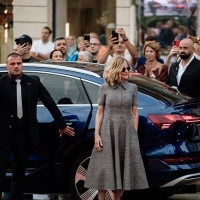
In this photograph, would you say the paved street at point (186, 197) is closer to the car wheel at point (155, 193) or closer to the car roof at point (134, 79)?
the car wheel at point (155, 193)

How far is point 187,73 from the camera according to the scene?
1239cm

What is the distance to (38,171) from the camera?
988 centimetres

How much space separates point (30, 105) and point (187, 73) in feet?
11.8

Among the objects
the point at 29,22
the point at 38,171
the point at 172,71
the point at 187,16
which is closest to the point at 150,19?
the point at 187,16

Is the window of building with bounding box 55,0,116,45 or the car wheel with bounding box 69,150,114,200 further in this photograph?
the window of building with bounding box 55,0,116,45

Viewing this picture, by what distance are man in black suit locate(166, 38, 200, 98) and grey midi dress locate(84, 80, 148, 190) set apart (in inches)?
126

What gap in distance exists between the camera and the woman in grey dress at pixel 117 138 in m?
9.22

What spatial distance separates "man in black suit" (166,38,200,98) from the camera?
12.4 meters

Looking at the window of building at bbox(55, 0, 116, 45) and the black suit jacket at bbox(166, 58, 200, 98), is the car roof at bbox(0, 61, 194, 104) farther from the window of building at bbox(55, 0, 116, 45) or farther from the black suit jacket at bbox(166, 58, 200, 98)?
the window of building at bbox(55, 0, 116, 45)

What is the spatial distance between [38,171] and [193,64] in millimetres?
3511

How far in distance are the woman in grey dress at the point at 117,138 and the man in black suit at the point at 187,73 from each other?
126 inches

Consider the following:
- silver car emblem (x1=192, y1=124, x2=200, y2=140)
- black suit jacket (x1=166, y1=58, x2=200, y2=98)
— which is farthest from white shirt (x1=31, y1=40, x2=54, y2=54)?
silver car emblem (x1=192, y1=124, x2=200, y2=140)

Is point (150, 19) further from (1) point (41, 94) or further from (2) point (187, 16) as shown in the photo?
(1) point (41, 94)

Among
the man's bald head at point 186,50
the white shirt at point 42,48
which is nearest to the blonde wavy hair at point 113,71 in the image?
the man's bald head at point 186,50
